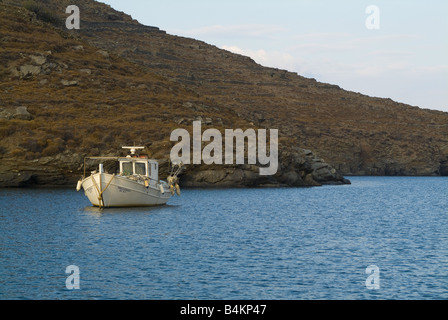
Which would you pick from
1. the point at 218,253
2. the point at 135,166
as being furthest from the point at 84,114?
the point at 218,253

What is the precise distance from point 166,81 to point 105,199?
90861 mm

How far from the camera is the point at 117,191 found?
64562mm

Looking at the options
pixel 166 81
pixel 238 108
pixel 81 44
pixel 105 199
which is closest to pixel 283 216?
pixel 105 199

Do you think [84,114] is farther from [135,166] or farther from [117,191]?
[117,191]

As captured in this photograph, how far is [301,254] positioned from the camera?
4094 cm

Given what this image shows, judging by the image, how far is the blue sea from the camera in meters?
30.8

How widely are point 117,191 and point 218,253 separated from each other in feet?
85.0

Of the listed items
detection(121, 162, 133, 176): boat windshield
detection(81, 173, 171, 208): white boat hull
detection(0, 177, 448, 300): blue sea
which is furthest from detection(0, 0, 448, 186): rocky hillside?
detection(81, 173, 171, 208): white boat hull

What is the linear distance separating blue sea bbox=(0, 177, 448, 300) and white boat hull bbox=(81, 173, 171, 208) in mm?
1383

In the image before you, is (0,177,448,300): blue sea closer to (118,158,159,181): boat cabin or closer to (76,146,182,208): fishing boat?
(76,146,182,208): fishing boat

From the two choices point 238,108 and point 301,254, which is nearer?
point 301,254

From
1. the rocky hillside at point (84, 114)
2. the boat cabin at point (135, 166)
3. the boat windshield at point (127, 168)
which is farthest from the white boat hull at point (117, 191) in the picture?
the rocky hillside at point (84, 114)
